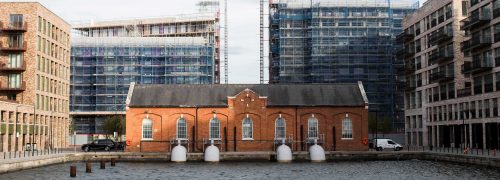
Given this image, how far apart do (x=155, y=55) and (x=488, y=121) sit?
3309 inches

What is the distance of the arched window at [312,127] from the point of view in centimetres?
7769

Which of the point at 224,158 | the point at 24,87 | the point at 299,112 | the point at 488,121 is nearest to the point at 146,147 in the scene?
the point at 224,158

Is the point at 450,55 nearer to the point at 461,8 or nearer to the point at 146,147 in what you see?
the point at 461,8

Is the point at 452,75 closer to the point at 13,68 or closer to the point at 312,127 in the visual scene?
the point at 312,127

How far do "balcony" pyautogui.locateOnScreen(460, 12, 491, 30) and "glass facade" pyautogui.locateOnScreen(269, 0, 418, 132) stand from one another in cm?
4358

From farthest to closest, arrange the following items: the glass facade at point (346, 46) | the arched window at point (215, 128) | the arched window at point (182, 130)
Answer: the glass facade at point (346, 46) → the arched window at point (215, 128) → the arched window at point (182, 130)

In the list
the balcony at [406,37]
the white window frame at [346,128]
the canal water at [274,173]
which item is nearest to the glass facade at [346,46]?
the balcony at [406,37]

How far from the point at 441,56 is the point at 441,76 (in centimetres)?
280

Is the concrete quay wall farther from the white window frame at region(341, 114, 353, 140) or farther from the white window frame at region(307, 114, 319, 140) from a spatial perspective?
the white window frame at region(307, 114, 319, 140)

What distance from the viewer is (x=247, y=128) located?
77.6 metres

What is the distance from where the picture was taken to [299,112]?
7788 centimetres

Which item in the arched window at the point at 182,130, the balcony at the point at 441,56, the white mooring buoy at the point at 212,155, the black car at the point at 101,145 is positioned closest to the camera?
the white mooring buoy at the point at 212,155

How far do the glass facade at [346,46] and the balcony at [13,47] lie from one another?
5616cm

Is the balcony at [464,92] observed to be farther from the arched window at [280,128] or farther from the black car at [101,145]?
the black car at [101,145]
